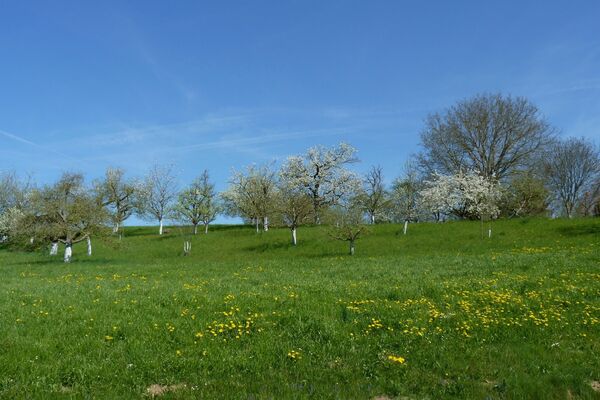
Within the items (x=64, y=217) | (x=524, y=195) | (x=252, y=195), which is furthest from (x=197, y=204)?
(x=524, y=195)

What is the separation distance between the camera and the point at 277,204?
181 feet

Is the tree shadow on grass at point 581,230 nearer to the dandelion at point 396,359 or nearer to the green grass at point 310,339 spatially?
the green grass at point 310,339

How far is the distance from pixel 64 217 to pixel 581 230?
4810cm

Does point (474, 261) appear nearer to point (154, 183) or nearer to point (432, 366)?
point (432, 366)

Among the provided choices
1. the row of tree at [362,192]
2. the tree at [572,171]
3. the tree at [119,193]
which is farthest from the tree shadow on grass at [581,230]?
the tree at [119,193]

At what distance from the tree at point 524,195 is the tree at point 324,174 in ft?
81.6

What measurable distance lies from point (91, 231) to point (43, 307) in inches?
1183

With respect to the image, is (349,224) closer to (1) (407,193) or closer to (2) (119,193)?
(1) (407,193)

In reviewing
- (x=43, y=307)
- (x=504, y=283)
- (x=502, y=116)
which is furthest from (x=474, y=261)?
(x=502, y=116)

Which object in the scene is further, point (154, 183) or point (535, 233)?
point (154, 183)

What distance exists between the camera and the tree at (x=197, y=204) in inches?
2382

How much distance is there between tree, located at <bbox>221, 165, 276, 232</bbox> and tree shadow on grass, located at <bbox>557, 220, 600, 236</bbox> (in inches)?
1297

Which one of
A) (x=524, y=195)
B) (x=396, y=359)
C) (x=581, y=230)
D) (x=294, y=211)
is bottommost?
(x=396, y=359)

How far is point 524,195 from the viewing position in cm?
6016
